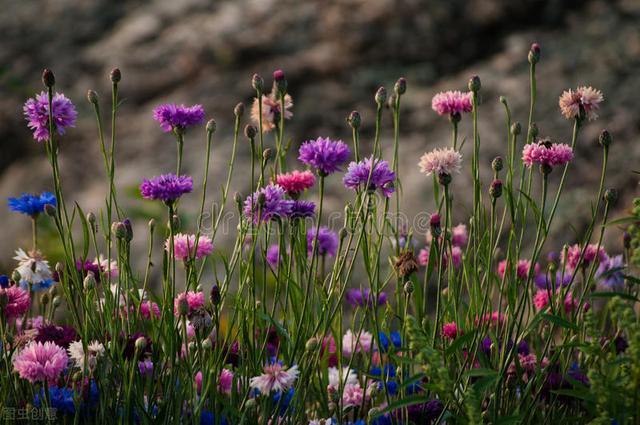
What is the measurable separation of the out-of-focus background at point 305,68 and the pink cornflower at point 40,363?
1.95 meters

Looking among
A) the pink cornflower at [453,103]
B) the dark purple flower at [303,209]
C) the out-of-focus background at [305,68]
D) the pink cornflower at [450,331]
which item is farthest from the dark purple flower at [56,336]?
the out-of-focus background at [305,68]

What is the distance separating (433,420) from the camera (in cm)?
140

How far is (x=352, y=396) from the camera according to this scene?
158cm

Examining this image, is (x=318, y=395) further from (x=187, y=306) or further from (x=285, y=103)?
(x=285, y=103)

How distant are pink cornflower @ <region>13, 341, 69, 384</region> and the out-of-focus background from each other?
195 centimetres

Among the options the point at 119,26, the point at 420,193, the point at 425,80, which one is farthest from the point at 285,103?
the point at 119,26

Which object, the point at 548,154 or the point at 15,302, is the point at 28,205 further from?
the point at 548,154

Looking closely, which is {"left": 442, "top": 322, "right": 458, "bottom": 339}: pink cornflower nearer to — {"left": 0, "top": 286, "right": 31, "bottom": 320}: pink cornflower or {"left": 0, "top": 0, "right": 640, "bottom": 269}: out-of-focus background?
{"left": 0, "top": 286, "right": 31, "bottom": 320}: pink cornflower

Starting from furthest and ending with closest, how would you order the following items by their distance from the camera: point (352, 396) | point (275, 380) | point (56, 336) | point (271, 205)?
point (352, 396) < point (56, 336) < point (271, 205) < point (275, 380)

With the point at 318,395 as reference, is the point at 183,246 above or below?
above

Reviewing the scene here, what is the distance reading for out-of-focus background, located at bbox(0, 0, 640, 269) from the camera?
11.4 feet

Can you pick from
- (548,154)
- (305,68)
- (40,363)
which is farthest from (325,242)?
(305,68)

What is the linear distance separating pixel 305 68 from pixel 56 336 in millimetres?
2513

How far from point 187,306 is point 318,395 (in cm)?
37
